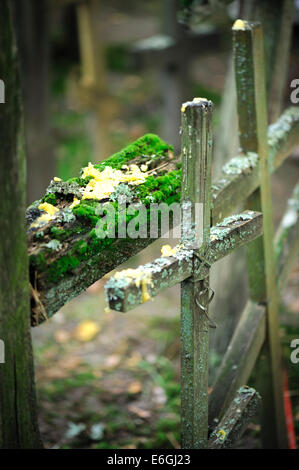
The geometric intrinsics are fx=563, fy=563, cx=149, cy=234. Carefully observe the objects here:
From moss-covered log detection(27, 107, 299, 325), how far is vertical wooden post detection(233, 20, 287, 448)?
18cm

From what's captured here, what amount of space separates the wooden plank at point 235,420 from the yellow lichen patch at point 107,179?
3.41 feet

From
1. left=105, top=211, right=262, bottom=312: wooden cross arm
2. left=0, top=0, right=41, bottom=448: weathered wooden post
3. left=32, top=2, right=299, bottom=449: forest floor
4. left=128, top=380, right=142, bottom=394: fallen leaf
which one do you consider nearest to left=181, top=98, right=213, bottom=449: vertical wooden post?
left=105, top=211, right=262, bottom=312: wooden cross arm

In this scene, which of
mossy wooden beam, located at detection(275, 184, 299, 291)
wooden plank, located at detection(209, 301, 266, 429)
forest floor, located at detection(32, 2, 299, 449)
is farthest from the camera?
forest floor, located at detection(32, 2, 299, 449)

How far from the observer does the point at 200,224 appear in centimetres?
196

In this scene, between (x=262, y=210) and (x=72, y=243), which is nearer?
(x=72, y=243)

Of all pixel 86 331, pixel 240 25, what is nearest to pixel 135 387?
pixel 86 331

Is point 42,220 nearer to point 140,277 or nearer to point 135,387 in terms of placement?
point 140,277

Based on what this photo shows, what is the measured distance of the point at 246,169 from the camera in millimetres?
2600

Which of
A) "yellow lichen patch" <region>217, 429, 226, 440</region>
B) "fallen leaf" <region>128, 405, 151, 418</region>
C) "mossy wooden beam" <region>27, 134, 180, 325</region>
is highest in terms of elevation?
"mossy wooden beam" <region>27, 134, 180, 325</region>

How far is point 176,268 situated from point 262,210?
3.42 feet

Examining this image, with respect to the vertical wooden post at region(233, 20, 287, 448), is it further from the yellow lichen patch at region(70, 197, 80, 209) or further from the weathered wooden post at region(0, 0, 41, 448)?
the weathered wooden post at region(0, 0, 41, 448)

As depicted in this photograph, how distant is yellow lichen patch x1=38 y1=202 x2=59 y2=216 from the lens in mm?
1940

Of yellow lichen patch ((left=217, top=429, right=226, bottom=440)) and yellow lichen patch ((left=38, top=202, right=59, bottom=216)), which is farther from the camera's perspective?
yellow lichen patch ((left=217, top=429, right=226, bottom=440))

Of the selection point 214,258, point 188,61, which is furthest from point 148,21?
point 214,258
